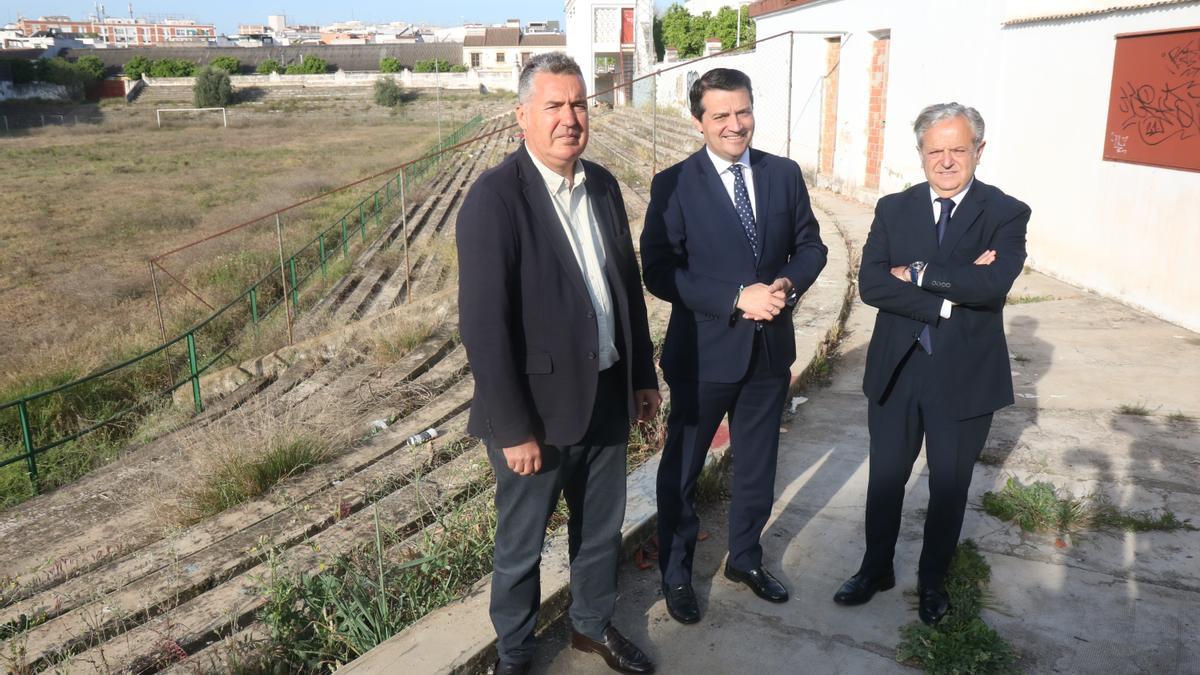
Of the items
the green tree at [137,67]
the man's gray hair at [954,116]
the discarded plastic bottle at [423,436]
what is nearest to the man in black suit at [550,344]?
the man's gray hair at [954,116]

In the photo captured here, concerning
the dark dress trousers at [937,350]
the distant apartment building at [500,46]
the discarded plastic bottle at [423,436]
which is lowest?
the discarded plastic bottle at [423,436]

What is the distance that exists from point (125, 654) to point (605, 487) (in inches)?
96.0

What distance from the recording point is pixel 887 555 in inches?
126

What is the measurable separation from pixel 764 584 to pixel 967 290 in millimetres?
1292

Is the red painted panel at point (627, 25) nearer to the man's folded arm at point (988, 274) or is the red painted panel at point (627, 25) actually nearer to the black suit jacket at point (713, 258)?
the black suit jacket at point (713, 258)

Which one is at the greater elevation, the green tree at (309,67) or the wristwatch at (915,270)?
the green tree at (309,67)

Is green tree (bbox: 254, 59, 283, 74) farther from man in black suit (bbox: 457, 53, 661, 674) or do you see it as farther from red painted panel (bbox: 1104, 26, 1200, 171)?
man in black suit (bbox: 457, 53, 661, 674)

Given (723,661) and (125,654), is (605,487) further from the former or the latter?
(125,654)

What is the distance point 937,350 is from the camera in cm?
293

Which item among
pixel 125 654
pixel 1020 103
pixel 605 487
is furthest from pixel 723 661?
pixel 1020 103

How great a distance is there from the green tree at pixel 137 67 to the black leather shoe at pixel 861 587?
8915 centimetres

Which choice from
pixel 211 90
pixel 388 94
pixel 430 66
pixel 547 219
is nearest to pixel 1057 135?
pixel 547 219

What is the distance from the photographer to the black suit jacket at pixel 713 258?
2998mm

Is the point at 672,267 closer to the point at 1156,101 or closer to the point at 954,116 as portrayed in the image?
the point at 954,116
